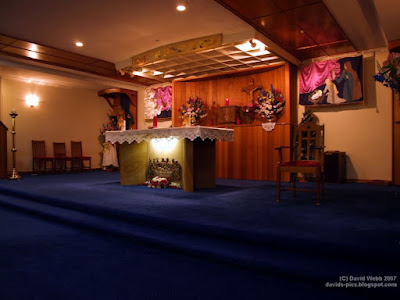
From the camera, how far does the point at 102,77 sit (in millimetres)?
9719

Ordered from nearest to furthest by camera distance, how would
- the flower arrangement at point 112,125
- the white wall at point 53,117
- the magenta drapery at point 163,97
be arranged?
1. the white wall at point 53,117
2. the magenta drapery at point 163,97
3. the flower arrangement at point 112,125

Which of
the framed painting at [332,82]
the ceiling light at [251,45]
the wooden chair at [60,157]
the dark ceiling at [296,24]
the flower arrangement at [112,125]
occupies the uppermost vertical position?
the dark ceiling at [296,24]

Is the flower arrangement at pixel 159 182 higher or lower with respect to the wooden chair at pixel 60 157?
lower

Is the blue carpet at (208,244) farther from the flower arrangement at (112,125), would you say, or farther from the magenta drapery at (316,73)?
the flower arrangement at (112,125)

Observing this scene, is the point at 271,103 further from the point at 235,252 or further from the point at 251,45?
the point at 235,252

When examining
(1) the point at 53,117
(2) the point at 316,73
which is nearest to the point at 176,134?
(2) the point at 316,73

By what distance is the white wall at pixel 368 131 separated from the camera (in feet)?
21.6

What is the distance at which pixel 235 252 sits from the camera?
2.62m

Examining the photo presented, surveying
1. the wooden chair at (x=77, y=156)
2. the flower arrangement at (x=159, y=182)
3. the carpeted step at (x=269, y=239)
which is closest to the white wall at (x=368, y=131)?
the flower arrangement at (x=159, y=182)

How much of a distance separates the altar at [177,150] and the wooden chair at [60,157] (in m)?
3.99

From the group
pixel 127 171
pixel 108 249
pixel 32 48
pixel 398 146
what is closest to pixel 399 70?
pixel 108 249

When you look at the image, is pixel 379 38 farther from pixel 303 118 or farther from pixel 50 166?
pixel 50 166

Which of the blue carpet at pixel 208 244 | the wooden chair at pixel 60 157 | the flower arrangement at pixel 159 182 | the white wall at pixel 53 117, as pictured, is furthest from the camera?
the wooden chair at pixel 60 157

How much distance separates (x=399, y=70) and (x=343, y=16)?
9.00 feet
